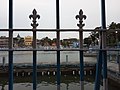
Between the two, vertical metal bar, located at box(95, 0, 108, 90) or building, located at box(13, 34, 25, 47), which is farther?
building, located at box(13, 34, 25, 47)

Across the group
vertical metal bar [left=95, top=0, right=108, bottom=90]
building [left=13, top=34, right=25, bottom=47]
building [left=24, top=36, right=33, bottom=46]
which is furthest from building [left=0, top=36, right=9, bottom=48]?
vertical metal bar [left=95, top=0, right=108, bottom=90]

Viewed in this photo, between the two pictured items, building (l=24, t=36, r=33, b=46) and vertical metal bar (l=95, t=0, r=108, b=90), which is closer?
vertical metal bar (l=95, t=0, r=108, b=90)

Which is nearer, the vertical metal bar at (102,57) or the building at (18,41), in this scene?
the vertical metal bar at (102,57)

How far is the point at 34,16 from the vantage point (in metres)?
2.44

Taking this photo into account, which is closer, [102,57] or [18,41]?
[102,57]

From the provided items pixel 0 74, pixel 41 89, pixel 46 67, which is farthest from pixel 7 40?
pixel 46 67

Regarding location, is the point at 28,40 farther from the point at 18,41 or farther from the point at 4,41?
the point at 4,41

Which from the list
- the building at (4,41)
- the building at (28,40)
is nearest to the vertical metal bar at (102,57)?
the building at (28,40)

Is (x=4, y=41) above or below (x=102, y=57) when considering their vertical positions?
above

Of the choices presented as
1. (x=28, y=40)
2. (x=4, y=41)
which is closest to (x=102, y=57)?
(x=28, y=40)

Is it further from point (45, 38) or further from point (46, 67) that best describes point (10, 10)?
point (46, 67)

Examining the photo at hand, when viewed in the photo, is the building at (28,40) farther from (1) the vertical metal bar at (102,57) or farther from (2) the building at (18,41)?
(1) the vertical metal bar at (102,57)

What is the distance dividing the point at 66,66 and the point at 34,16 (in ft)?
94.6

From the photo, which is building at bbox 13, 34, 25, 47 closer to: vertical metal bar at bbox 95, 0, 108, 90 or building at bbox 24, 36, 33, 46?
building at bbox 24, 36, 33, 46
